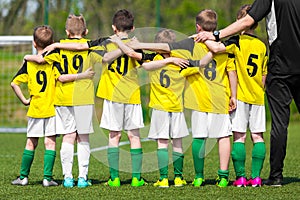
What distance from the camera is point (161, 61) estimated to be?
269 inches

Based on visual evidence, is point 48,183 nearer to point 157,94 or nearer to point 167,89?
point 157,94

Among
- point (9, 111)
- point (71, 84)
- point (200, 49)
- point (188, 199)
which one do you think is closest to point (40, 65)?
point (71, 84)

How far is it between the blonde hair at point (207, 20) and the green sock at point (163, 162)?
1204 millimetres

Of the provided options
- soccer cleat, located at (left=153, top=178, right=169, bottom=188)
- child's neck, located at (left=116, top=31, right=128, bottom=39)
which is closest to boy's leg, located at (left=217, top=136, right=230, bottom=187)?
soccer cleat, located at (left=153, top=178, right=169, bottom=188)

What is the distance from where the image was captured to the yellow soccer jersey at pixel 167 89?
270 inches

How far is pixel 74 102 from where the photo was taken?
7.02m

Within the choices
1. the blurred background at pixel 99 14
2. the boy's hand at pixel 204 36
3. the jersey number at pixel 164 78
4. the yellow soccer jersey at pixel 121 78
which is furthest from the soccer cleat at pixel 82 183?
the blurred background at pixel 99 14

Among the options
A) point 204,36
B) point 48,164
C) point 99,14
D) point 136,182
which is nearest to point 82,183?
point 48,164

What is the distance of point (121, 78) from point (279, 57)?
1.48 meters

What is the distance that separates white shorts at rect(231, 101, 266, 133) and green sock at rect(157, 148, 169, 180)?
68cm

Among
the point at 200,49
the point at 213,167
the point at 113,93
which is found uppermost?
the point at 200,49

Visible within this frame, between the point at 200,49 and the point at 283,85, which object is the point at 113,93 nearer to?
the point at 200,49

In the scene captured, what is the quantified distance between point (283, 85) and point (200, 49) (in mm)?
843

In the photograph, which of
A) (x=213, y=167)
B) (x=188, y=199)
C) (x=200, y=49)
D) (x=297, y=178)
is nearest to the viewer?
(x=188, y=199)
